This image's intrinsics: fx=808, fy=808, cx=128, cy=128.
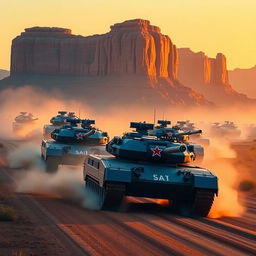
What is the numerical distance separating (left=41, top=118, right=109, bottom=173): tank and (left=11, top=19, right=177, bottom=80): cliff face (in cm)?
13081

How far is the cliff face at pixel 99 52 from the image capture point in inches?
6447

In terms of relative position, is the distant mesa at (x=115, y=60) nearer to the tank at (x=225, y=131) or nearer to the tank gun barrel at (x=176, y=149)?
the tank at (x=225, y=131)

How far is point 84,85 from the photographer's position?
167625 mm

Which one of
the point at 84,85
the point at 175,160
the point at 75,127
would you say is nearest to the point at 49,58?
the point at 84,85

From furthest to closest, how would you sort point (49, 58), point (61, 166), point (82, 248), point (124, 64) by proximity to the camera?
point (49, 58) < point (124, 64) < point (61, 166) < point (82, 248)

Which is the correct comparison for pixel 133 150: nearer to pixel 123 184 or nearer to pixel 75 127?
pixel 123 184

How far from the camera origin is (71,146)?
29172mm

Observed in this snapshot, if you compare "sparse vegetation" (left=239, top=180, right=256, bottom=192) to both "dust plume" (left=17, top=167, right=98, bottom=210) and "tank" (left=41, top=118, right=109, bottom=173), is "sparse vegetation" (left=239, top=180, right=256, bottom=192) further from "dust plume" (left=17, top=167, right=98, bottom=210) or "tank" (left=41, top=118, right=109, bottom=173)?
"dust plume" (left=17, top=167, right=98, bottom=210)

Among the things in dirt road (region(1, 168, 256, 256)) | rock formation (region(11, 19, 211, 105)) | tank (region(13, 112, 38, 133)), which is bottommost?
dirt road (region(1, 168, 256, 256))

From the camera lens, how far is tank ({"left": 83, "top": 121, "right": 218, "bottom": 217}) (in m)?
19.0

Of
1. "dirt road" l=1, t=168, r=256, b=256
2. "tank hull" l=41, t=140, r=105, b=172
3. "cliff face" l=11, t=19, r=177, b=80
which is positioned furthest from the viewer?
"cliff face" l=11, t=19, r=177, b=80

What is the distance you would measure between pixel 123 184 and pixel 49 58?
165 m

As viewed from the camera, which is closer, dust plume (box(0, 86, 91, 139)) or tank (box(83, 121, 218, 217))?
tank (box(83, 121, 218, 217))

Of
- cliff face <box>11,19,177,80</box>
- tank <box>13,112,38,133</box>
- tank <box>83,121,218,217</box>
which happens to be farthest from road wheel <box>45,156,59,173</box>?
cliff face <box>11,19,177,80</box>
